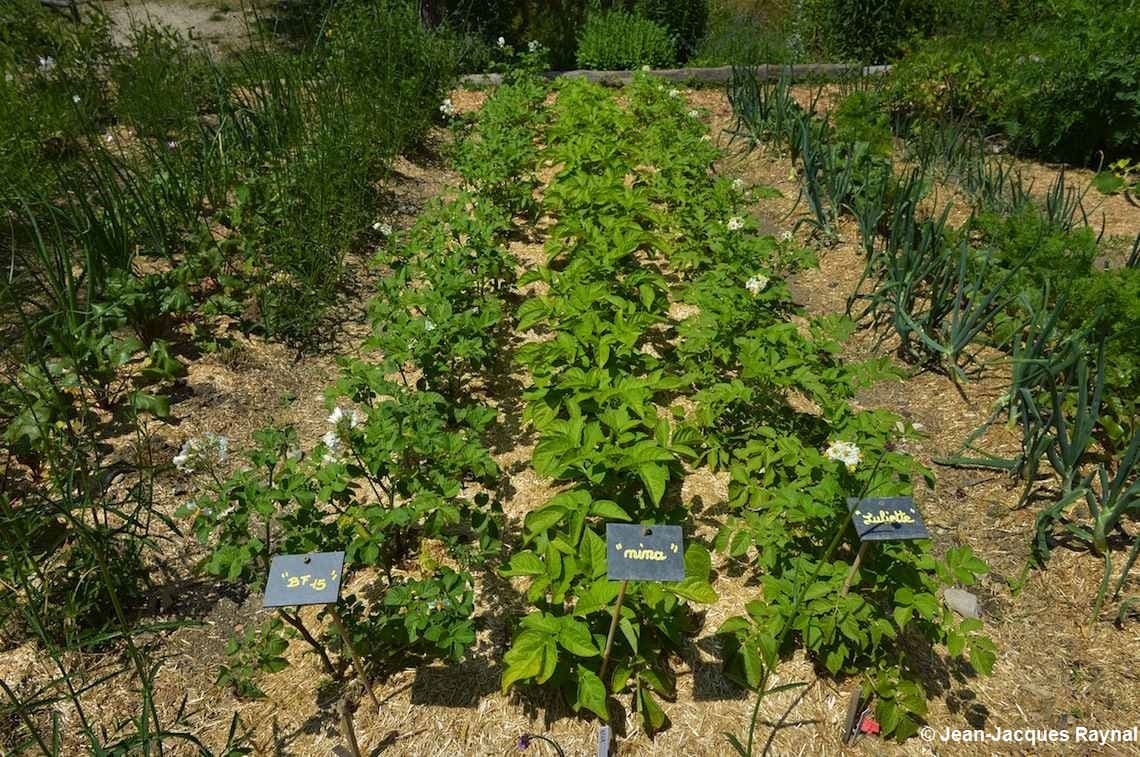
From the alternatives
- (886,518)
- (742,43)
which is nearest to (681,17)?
(742,43)

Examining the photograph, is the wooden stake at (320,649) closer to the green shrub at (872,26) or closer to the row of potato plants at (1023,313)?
the row of potato plants at (1023,313)

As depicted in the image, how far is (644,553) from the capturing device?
5.27ft

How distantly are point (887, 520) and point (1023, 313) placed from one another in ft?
6.57

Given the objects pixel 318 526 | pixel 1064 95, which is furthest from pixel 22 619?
pixel 1064 95

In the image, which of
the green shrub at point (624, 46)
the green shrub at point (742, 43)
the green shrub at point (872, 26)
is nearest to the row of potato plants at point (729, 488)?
the green shrub at point (742, 43)

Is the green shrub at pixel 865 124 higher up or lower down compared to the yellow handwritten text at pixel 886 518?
higher up

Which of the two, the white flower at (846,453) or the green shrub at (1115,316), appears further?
the green shrub at (1115,316)

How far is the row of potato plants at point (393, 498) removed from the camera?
1.81m

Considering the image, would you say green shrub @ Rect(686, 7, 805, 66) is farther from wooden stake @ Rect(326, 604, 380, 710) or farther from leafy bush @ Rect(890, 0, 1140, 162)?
wooden stake @ Rect(326, 604, 380, 710)

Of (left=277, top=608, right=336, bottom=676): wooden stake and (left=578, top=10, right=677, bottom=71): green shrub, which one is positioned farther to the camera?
(left=578, top=10, right=677, bottom=71): green shrub

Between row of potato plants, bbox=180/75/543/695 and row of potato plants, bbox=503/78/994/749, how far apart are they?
0.67ft

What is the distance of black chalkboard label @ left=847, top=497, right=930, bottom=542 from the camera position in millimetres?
1687

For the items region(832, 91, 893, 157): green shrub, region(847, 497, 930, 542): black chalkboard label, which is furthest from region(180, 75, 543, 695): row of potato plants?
region(832, 91, 893, 157): green shrub

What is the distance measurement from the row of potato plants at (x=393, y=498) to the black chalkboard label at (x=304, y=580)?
0.12m
